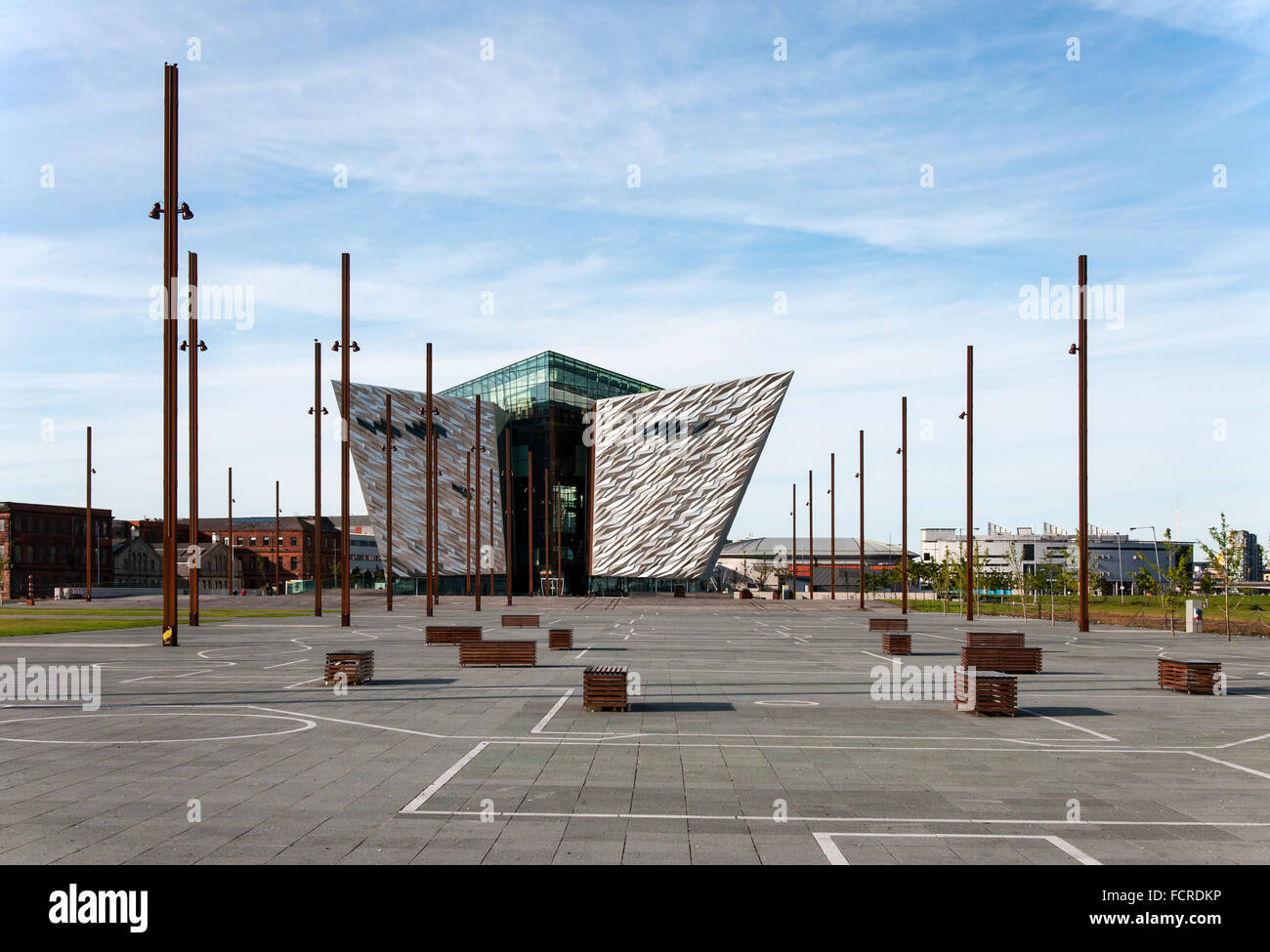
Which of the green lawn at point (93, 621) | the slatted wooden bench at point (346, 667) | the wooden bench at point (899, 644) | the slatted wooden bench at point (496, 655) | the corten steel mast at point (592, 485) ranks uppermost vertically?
the corten steel mast at point (592, 485)

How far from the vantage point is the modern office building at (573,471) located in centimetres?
9106

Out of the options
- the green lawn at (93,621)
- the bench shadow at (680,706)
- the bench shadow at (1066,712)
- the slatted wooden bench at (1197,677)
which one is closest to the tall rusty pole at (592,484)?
the green lawn at (93,621)

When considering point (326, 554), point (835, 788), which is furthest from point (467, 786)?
point (326, 554)

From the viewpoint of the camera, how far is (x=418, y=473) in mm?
99062

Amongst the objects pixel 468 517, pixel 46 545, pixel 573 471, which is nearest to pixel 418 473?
pixel 573 471

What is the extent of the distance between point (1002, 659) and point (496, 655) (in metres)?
13.1

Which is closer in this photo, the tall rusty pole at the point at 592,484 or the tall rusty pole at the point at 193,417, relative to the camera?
the tall rusty pole at the point at 193,417

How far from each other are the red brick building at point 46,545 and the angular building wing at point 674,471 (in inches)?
2382

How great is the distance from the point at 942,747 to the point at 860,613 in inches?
2025

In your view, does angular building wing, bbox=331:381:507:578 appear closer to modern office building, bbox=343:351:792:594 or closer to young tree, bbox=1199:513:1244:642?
modern office building, bbox=343:351:792:594

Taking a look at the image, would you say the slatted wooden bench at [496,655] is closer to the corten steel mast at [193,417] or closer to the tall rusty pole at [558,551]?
the corten steel mast at [193,417]

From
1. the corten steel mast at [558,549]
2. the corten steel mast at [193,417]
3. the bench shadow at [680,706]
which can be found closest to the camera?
the bench shadow at [680,706]
